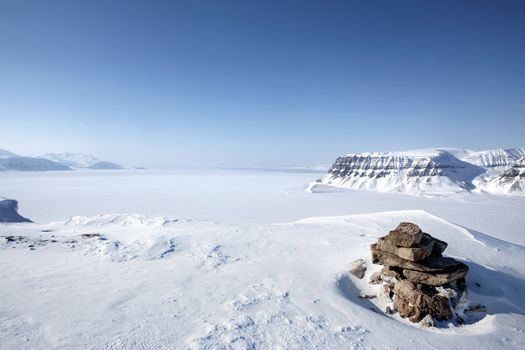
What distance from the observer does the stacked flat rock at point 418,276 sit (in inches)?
365

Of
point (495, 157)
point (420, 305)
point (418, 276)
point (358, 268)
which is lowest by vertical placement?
point (420, 305)

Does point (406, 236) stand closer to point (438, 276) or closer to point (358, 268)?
point (438, 276)

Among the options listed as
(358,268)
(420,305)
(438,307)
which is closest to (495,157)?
(358,268)

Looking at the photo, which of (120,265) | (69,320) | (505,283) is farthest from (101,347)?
(505,283)

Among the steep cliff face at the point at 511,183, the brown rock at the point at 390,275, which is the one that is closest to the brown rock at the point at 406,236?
the brown rock at the point at 390,275

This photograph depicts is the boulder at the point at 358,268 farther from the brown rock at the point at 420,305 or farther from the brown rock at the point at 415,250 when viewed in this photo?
the brown rock at the point at 420,305

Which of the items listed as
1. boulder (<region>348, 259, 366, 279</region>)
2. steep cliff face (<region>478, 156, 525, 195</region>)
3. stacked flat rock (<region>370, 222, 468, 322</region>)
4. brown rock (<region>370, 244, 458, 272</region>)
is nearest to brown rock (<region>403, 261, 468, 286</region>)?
stacked flat rock (<region>370, 222, 468, 322</region>)

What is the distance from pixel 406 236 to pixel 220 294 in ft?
23.9

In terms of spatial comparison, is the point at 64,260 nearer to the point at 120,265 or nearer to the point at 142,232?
the point at 120,265

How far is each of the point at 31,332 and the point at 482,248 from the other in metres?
19.6

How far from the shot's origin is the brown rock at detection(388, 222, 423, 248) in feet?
34.3

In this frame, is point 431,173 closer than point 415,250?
→ No

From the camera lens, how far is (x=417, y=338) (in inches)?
322

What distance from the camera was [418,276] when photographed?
33.2 feet
